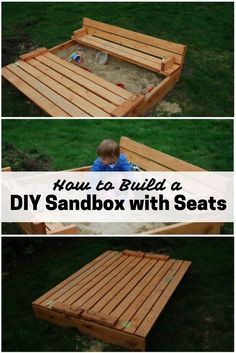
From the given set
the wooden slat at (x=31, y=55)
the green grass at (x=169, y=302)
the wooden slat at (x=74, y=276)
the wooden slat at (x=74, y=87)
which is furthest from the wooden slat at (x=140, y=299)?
the wooden slat at (x=31, y=55)

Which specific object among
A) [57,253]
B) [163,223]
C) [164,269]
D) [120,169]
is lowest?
[57,253]

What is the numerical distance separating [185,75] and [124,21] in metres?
2.30

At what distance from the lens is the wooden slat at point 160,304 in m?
2.96

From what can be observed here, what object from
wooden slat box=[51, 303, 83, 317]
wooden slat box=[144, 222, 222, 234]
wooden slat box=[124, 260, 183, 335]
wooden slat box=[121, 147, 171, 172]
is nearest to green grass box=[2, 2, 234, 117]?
wooden slat box=[121, 147, 171, 172]

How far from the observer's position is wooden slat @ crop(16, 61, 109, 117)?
4.41 m

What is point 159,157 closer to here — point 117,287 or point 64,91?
point 64,91

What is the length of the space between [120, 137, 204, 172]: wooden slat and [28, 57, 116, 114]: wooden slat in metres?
0.80

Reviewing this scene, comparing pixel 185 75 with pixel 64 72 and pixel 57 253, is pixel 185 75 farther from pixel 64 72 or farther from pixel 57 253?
pixel 57 253

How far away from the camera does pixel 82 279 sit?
157 inches

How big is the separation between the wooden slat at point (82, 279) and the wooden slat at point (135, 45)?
9.32ft

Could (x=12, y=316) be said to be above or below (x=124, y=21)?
below

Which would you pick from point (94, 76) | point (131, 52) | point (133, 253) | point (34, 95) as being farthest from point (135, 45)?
point (133, 253)

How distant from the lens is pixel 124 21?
7148 mm

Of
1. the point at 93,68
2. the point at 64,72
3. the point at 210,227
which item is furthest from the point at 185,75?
the point at 210,227
